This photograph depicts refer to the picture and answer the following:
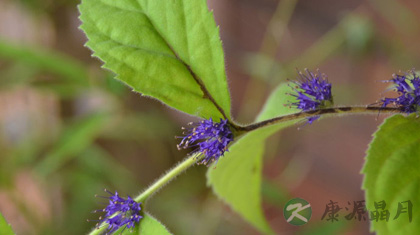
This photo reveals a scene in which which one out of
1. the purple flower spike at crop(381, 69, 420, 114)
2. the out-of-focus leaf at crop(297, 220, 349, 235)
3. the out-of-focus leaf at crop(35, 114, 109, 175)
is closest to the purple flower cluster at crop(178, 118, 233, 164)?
the purple flower spike at crop(381, 69, 420, 114)

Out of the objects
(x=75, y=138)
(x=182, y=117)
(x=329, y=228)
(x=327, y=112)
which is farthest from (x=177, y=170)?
(x=182, y=117)

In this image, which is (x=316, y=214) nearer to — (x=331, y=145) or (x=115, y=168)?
(x=331, y=145)

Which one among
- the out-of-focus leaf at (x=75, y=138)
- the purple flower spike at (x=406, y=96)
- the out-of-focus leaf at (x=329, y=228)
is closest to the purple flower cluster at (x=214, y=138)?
the purple flower spike at (x=406, y=96)

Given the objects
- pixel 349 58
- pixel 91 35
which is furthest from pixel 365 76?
pixel 91 35

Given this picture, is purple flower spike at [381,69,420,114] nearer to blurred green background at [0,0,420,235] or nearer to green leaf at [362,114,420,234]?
green leaf at [362,114,420,234]

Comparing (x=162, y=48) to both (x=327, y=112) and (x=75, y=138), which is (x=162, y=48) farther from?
(x=75, y=138)

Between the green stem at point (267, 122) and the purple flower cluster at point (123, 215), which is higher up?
the green stem at point (267, 122)

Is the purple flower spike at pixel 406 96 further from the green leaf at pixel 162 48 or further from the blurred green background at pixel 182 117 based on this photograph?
the blurred green background at pixel 182 117
